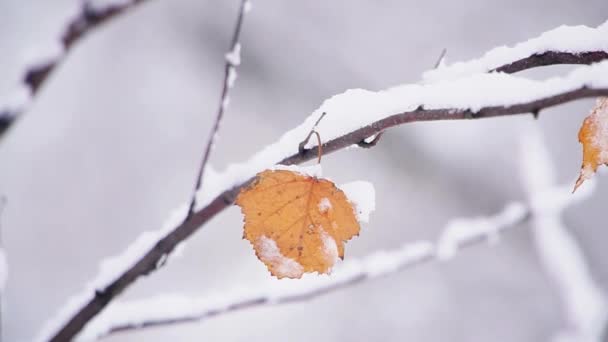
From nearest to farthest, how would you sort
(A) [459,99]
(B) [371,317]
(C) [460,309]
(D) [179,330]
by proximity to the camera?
(A) [459,99] < (D) [179,330] < (B) [371,317] < (C) [460,309]

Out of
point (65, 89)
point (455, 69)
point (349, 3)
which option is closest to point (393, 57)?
point (349, 3)

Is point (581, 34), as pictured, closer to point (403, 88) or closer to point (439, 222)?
point (403, 88)

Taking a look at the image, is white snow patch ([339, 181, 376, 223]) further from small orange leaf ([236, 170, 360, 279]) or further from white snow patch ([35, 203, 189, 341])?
white snow patch ([35, 203, 189, 341])

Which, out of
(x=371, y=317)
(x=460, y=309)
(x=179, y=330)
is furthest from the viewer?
(x=460, y=309)

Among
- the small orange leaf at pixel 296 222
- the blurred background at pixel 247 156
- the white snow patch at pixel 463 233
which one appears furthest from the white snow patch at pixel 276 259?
the blurred background at pixel 247 156

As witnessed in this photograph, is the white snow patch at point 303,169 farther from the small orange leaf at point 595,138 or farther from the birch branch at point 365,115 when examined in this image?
the small orange leaf at point 595,138

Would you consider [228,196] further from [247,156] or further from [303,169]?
[247,156]
